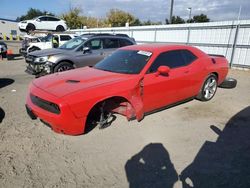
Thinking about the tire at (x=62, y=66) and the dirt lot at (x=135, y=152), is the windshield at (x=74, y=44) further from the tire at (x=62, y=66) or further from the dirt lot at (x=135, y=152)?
the dirt lot at (x=135, y=152)

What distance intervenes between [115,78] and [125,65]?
65 cm

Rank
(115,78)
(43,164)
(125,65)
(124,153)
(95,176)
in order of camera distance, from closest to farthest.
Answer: (95,176) → (43,164) → (124,153) → (115,78) → (125,65)

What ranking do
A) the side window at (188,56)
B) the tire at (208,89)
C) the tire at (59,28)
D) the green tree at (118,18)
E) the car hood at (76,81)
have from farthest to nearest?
the green tree at (118,18), the tire at (59,28), the tire at (208,89), the side window at (188,56), the car hood at (76,81)

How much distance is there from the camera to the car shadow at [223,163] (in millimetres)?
2826

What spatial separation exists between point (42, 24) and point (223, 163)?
73.9 feet

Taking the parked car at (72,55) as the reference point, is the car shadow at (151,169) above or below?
below

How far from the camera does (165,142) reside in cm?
384

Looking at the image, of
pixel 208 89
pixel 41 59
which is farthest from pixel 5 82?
pixel 208 89

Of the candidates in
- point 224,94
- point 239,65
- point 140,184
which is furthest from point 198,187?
point 239,65

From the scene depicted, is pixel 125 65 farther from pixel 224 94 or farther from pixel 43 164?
pixel 224 94

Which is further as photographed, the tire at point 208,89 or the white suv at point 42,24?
the white suv at point 42,24

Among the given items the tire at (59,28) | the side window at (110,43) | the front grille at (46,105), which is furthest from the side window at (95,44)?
the tire at (59,28)

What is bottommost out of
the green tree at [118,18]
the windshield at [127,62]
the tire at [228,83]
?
the tire at [228,83]

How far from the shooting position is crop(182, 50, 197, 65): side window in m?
5.28
